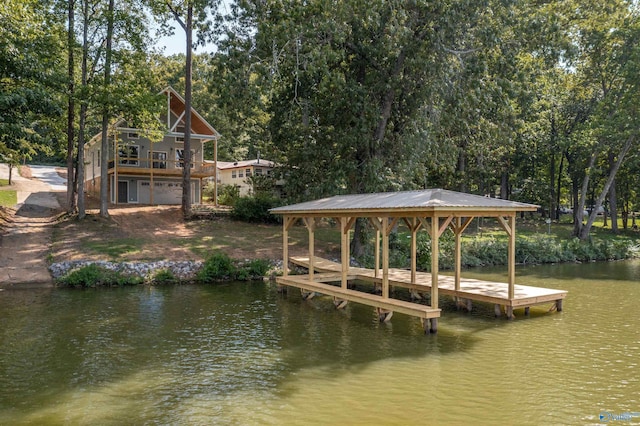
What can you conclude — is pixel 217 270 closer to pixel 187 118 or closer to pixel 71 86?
pixel 187 118

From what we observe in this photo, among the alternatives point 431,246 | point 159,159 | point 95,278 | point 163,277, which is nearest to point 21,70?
point 95,278

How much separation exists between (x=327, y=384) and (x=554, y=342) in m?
5.96

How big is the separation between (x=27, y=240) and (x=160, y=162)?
42.2 ft

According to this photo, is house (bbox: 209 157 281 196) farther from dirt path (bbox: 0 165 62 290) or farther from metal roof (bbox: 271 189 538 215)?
metal roof (bbox: 271 189 538 215)

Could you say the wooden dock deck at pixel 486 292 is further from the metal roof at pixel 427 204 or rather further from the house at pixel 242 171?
the house at pixel 242 171

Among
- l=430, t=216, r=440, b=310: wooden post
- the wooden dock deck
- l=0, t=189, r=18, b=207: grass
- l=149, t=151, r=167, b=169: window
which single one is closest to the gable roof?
l=149, t=151, r=167, b=169: window

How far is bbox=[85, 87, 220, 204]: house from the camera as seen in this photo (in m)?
31.8

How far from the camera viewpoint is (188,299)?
16328 millimetres

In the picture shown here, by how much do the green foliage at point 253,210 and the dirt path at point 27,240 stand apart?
9.96 meters

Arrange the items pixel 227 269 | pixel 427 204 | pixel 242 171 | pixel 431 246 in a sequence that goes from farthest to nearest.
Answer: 1. pixel 242 171
2. pixel 227 269
3. pixel 431 246
4. pixel 427 204

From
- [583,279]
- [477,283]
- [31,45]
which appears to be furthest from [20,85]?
[583,279]

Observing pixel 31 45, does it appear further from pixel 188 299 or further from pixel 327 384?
pixel 327 384

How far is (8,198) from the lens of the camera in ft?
108

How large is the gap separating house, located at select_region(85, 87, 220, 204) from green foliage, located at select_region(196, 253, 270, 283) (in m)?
12.1
